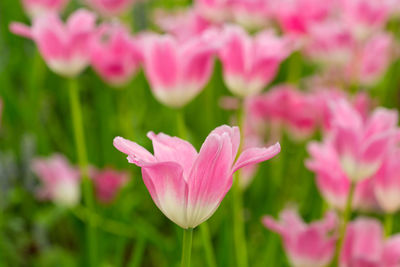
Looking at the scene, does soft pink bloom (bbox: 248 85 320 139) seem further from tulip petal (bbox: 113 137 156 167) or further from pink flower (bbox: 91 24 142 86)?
tulip petal (bbox: 113 137 156 167)

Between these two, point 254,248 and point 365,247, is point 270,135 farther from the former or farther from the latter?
point 365,247

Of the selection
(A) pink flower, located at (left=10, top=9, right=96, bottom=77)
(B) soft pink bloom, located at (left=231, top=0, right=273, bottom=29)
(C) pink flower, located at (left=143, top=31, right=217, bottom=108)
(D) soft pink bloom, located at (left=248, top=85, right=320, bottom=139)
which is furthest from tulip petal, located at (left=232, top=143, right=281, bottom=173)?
(B) soft pink bloom, located at (left=231, top=0, right=273, bottom=29)

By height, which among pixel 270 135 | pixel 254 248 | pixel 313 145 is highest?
pixel 313 145

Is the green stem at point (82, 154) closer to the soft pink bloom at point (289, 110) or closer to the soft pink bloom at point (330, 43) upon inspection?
the soft pink bloom at point (289, 110)

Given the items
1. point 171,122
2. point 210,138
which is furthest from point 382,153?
point 171,122

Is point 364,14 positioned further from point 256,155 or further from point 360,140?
point 256,155

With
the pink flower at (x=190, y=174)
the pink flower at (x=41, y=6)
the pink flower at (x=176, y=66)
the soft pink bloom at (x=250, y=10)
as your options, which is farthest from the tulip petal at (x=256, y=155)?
the pink flower at (x=41, y=6)

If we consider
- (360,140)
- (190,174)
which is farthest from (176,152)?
(360,140)
